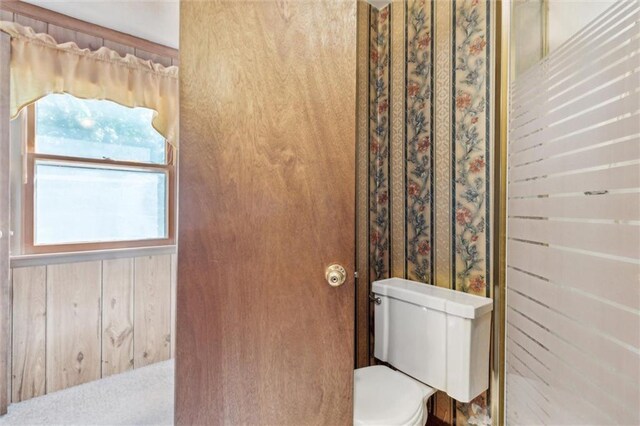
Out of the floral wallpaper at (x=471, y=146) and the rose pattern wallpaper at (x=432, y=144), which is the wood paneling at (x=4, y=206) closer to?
the rose pattern wallpaper at (x=432, y=144)

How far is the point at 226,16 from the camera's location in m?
0.98

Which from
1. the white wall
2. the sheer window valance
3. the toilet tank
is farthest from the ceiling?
the toilet tank

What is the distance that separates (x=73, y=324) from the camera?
1.90 metres

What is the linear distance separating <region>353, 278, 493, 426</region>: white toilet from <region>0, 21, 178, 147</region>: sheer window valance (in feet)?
4.96

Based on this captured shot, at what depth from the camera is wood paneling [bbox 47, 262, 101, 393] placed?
72.3 inches

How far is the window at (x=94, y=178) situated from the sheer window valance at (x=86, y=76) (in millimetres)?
106

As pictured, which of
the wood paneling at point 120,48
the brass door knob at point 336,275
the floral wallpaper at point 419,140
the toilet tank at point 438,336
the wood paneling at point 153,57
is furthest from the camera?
the wood paneling at point 153,57

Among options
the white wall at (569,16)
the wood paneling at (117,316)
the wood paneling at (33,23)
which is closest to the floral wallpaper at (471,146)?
the white wall at (569,16)

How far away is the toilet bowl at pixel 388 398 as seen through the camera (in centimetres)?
109

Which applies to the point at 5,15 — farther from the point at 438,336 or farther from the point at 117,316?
the point at 438,336

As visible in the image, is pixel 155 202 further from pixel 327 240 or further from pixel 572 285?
pixel 572 285

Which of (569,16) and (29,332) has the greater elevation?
(569,16)

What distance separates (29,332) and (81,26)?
6.02 feet

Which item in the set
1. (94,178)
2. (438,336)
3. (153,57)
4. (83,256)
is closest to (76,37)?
(153,57)
